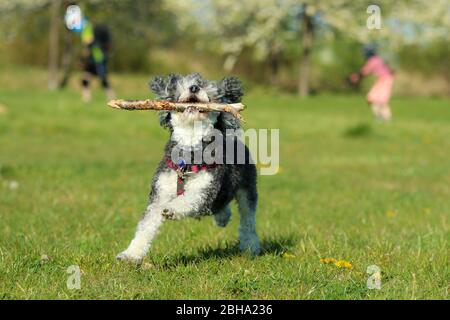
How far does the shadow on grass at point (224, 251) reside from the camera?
6.23m

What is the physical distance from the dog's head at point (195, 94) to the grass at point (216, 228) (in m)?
1.13

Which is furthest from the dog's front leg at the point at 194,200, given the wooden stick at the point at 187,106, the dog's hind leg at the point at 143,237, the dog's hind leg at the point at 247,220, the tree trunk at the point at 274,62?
the tree trunk at the point at 274,62

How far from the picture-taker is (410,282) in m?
5.52

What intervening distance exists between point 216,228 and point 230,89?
7.20 ft

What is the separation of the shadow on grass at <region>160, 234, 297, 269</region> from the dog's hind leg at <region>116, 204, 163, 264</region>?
226 millimetres

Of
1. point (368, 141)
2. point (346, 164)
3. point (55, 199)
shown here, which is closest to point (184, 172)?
point (55, 199)

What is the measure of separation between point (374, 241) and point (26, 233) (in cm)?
347

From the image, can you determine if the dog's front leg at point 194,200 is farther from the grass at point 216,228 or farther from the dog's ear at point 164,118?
the dog's ear at point 164,118

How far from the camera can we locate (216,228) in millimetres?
8250

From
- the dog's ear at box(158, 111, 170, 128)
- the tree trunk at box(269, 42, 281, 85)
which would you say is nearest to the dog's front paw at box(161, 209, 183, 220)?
the dog's ear at box(158, 111, 170, 128)

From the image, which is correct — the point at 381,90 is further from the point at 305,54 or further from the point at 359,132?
the point at 305,54

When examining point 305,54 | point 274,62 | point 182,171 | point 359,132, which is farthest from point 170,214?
point 274,62

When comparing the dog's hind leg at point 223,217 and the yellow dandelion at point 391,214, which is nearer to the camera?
the dog's hind leg at point 223,217
